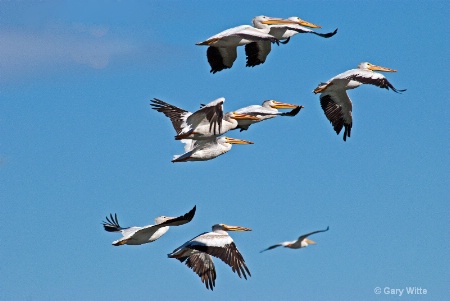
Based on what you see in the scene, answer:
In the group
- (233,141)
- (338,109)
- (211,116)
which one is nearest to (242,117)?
(233,141)

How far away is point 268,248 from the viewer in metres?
19.0

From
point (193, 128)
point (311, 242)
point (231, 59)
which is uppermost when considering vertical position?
point (231, 59)

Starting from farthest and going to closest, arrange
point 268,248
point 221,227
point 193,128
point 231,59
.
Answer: point 231,59, point 221,227, point 193,128, point 268,248

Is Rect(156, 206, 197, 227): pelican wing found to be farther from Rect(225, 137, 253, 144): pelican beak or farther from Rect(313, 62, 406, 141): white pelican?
Rect(313, 62, 406, 141): white pelican

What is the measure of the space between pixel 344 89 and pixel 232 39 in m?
2.82

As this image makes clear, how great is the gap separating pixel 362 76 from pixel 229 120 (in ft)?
9.32

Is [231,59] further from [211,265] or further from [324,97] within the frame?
[211,265]

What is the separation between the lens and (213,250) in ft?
69.8

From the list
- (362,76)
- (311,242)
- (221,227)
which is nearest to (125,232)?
(221,227)

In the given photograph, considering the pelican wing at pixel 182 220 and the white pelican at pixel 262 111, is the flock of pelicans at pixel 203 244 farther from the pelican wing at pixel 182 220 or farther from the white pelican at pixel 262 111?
the white pelican at pixel 262 111

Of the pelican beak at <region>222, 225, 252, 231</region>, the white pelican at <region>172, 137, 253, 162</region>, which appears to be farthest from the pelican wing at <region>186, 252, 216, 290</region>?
the white pelican at <region>172, 137, 253, 162</region>

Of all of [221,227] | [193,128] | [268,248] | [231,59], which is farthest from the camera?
[231,59]

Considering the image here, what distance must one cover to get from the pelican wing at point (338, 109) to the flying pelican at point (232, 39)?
1712 millimetres

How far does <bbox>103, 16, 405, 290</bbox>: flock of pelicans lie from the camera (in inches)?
817
